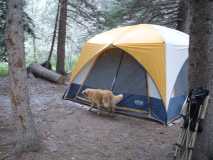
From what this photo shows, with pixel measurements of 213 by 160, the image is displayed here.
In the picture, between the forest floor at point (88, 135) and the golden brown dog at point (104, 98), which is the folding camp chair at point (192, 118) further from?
the golden brown dog at point (104, 98)

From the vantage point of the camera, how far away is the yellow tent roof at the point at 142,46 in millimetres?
6098

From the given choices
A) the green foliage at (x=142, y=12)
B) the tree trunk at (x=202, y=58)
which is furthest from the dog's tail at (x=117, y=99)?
the green foliage at (x=142, y=12)

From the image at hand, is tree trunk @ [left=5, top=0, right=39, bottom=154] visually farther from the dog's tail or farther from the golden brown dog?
the dog's tail

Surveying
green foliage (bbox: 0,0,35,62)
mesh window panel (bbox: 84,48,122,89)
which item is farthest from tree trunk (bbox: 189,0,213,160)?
green foliage (bbox: 0,0,35,62)

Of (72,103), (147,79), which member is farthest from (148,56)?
(72,103)

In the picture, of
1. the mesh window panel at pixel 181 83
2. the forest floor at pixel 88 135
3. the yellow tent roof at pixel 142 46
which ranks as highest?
the yellow tent roof at pixel 142 46

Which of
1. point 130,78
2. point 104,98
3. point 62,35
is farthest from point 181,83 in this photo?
point 62,35

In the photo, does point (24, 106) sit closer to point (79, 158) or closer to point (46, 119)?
point (79, 158)

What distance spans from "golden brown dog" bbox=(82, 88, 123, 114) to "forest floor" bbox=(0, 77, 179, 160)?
241 millimetres

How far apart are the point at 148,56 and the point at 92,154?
2.76m

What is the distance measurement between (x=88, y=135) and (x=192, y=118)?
85.3 inches

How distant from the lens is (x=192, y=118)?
341cm

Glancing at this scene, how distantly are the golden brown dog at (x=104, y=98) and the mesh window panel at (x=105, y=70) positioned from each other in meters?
0.51

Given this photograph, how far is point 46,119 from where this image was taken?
19.1 feet
